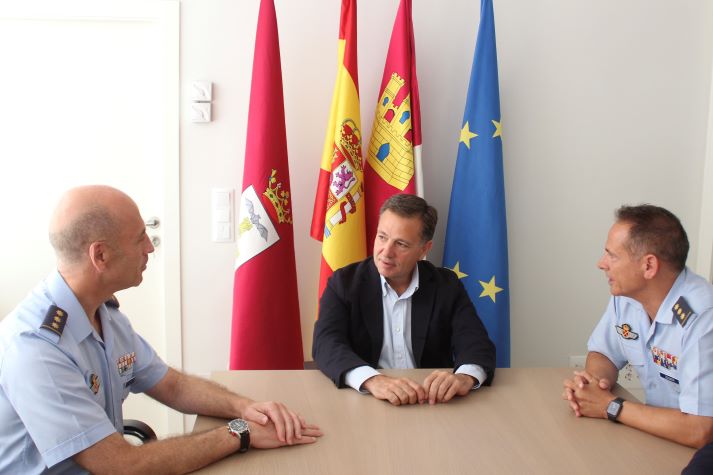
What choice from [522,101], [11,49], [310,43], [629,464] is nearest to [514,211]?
[522,101]

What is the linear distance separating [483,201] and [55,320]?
214cm

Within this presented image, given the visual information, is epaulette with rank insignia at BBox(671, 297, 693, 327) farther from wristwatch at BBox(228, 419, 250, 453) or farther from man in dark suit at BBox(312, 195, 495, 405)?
wristwatch at BBox(228, 419, 250, 453)

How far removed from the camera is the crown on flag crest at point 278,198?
3.00 meters

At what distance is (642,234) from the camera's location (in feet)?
6.17

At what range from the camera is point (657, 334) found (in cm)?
189

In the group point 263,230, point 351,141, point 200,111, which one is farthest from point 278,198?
point 200,111

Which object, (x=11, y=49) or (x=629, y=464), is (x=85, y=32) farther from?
(x=629, y=464)

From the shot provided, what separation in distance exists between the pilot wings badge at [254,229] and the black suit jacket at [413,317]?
721 mm

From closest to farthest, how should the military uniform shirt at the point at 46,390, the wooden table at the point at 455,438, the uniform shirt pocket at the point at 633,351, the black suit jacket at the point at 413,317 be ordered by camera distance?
the military uniform shirt at the point at 46,390
the wooden table at the point at 455,438
the uniform shirt pocket at the point at 633,351
the black suit jacket at the point at 413,317

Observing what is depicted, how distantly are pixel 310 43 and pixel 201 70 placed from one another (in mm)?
550

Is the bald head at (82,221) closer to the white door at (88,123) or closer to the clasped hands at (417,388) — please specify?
the clasped hands at (417,388)

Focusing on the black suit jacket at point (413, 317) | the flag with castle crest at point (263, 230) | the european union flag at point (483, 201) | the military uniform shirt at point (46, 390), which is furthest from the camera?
the european union flag at point (483, 201)

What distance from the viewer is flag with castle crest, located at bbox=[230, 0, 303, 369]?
296 cm

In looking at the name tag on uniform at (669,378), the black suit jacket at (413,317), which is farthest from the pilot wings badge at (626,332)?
the black suit jacket at (413,317)
